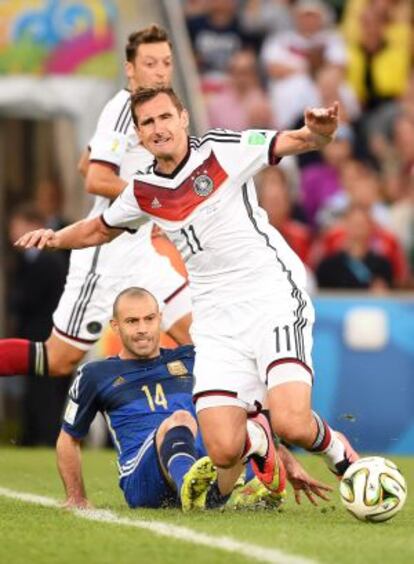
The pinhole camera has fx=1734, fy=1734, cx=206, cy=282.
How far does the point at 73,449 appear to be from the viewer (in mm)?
8852

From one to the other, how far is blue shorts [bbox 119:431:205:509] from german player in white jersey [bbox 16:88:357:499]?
334 millimetres

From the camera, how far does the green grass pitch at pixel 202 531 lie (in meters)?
6.80

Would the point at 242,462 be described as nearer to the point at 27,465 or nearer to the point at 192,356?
the point at 192,356

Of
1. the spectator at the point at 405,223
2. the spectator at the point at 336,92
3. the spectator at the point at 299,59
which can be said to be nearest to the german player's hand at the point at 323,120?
the spectator at the point at 405,223

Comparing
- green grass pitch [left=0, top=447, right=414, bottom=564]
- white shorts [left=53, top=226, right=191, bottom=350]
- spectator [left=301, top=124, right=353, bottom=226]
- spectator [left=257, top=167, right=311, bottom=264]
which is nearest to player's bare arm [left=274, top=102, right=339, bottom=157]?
green grass pitch [left=0, top=447, right=414, bottom=564]

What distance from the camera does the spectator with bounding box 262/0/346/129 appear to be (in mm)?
17469

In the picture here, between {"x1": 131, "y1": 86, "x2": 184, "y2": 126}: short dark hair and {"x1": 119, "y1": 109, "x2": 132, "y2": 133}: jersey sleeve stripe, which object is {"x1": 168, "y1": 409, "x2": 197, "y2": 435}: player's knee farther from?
{"x1": 119, "y1": 109, "x2": 132, "y2": 133}: jersey sleeve stripe

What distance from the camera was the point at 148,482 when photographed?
348 inches

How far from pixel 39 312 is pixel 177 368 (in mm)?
6745

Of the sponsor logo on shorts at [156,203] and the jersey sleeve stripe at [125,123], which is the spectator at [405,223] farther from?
the sponsor logo on shorts at [156,203]

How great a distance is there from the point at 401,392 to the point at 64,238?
6.11 meters

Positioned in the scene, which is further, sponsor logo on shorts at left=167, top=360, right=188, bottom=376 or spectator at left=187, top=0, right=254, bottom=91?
spectator at left=187, top=0, right=254, bottom=91

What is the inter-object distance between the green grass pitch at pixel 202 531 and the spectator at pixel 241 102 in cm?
783

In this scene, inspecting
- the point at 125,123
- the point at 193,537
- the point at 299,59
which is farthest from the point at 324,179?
the point at 193,537
